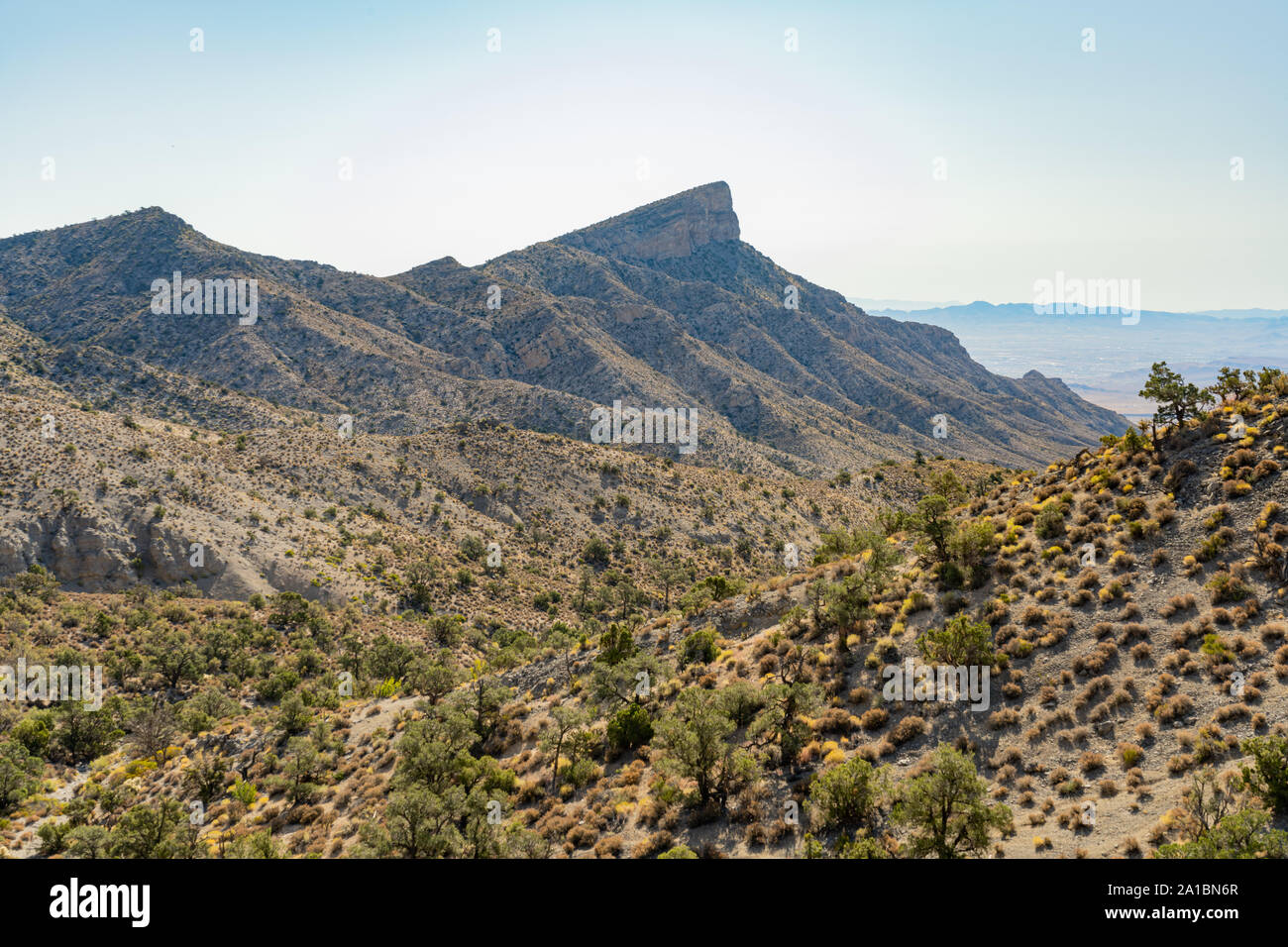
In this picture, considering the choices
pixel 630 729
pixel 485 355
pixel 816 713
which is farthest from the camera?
pixel 485 355

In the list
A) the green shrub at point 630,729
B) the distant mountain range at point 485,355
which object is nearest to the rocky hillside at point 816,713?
the green shrub at point 630,729

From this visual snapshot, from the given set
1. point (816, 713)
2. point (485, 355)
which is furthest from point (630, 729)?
point (485, 355)

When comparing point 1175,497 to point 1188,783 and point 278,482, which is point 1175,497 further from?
point 278,482

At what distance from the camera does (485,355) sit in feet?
412

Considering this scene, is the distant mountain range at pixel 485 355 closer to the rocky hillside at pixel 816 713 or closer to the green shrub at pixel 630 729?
the rocky hillside at pixel 816 713

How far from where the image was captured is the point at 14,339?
87.1 m

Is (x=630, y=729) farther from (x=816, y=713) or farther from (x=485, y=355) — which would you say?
(x=485, y=355)

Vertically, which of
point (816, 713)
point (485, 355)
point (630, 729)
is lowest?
point (630, 729)

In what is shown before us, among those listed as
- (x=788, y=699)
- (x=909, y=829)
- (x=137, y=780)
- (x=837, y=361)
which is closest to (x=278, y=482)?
(x=137, y=780)

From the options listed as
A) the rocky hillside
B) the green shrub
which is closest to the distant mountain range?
the rocky hillside

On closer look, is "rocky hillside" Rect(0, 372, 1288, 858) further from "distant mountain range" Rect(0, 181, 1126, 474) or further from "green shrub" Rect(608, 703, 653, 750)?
"distant mountain range" Rect(0, 181, 1126, 474)

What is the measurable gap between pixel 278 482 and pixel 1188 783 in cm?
6492

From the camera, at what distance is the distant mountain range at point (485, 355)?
95812 millimetres
